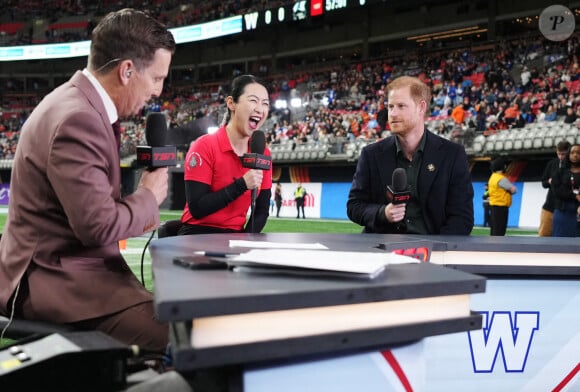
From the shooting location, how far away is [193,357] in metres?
0.99

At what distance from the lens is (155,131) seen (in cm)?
183

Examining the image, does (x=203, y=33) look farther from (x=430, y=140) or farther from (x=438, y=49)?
(x=430, y=140)

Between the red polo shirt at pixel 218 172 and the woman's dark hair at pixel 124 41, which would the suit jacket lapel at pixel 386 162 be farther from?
the woman's dark hair at pixel 124 41

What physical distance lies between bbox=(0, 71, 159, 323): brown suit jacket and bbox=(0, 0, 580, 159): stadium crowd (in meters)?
11.8

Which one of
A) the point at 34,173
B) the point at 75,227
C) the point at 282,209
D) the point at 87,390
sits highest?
the point at 34,173

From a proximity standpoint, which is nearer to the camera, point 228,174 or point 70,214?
point 70,214

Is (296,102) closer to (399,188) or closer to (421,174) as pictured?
(421,174)

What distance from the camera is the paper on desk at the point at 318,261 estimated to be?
3.92ft

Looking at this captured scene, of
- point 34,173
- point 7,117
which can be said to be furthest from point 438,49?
point 7,117

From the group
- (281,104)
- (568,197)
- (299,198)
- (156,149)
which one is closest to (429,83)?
(299,198)

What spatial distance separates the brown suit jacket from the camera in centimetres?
138

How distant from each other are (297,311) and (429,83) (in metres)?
20.6

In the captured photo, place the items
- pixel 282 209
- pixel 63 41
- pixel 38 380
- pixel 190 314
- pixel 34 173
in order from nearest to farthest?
pixel 190 314 < pixel 38 380 < pixel 34 173 < pixel 282 209 < pixel 63 41

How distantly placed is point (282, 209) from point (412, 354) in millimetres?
19232
